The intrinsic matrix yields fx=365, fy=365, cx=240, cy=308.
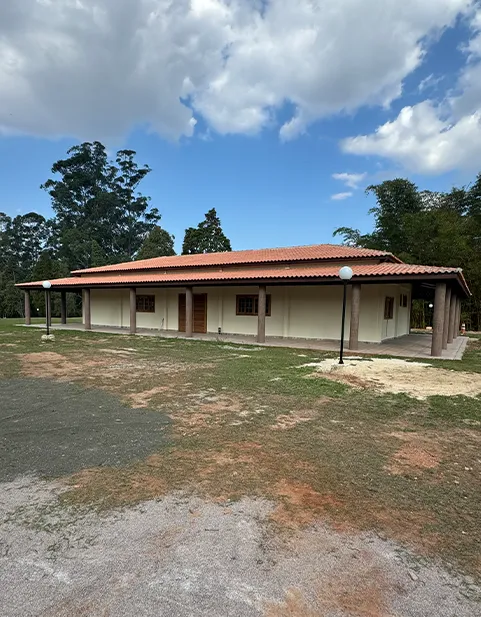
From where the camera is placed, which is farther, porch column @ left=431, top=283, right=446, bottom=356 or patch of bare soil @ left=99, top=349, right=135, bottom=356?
porch column @ left=431, top=283, right=446, bottom=356

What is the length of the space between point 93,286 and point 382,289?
12785mm

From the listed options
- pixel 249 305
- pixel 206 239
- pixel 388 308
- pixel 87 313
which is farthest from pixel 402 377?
pixel 206 239

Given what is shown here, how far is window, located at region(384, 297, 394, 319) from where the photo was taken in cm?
1426

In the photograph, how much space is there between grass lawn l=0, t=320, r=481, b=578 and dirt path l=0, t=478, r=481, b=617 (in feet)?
0.65

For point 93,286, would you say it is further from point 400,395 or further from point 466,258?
point 466,258

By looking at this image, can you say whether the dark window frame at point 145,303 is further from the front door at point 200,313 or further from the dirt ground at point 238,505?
the dirt ground at point 238,505

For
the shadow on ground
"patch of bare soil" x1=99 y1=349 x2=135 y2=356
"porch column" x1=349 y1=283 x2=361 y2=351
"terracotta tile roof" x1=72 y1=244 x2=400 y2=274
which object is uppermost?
"terracotta tile roof" x1=72 y1=244 x2=400 y2=274

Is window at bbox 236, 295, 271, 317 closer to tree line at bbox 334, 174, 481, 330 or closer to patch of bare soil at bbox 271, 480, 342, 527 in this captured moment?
tree line at bbox 334, 174, 481, 330

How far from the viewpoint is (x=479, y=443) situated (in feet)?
12.7

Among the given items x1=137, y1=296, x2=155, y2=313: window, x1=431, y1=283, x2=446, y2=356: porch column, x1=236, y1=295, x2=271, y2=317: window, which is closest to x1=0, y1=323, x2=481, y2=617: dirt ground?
x1=431, y1=283, x2=446, y2=356: porch column

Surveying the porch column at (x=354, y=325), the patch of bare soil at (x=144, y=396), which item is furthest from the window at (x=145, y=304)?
the patch of bare soil at (x=144, y=396)

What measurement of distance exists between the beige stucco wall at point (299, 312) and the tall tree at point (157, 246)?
2282 cm

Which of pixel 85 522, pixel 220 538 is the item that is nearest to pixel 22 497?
pixel 85 522

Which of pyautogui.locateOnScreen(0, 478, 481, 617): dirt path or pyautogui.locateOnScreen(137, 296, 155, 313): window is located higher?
pyautogui.locateOnScreen(137, 296, 155, 313): window
